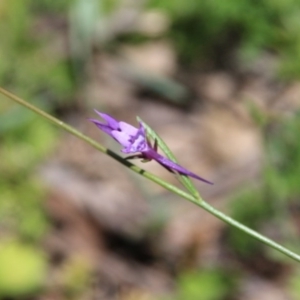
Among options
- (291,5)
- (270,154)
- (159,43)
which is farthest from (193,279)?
(159,43)

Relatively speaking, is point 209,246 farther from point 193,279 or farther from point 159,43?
point 159,43

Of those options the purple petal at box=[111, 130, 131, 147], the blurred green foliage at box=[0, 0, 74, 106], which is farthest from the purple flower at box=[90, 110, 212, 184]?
the blurred green foliage at box=[0, 0, 74, 106]

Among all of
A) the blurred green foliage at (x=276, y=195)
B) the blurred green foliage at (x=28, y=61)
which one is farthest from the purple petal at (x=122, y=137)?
the blurred green foliage at (x=28, y=61)

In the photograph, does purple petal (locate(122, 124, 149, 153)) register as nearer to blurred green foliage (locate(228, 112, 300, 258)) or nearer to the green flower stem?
the green flower stem

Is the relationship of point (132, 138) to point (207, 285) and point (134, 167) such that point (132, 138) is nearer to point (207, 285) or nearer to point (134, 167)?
point (134, 167)

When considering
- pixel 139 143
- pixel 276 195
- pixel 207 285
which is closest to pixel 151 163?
pixel 207 285
